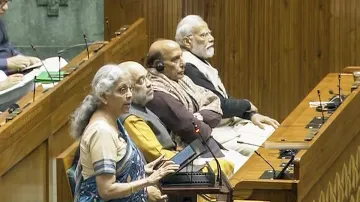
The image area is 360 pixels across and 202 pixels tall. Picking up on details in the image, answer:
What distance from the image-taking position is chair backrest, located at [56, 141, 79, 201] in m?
5.62

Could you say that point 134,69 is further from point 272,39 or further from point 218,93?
point 272,39

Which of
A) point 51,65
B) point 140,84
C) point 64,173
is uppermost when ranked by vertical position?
point 140,84

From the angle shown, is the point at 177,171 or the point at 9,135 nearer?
the point at 177,171

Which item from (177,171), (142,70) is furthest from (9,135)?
(177,171)

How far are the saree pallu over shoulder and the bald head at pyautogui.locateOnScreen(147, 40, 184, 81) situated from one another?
1.46m

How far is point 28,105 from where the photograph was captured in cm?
626

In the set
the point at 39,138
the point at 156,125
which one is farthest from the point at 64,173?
the point at 39,138

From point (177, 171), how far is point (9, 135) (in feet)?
4.25

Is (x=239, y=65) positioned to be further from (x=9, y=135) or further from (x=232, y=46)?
(x=9, y=135)

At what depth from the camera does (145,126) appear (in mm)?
5781

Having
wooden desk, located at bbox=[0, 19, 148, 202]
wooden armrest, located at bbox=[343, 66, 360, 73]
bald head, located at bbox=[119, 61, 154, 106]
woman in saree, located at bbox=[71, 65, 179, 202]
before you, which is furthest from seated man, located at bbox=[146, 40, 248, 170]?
wooden armrest, located at bbox=[343, 66, 360, 73]

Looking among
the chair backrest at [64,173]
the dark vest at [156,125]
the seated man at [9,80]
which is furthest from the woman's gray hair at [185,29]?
the chair backrest at [64,173]

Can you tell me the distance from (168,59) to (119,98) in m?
1.49

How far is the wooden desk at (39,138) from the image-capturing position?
600 centimetres
